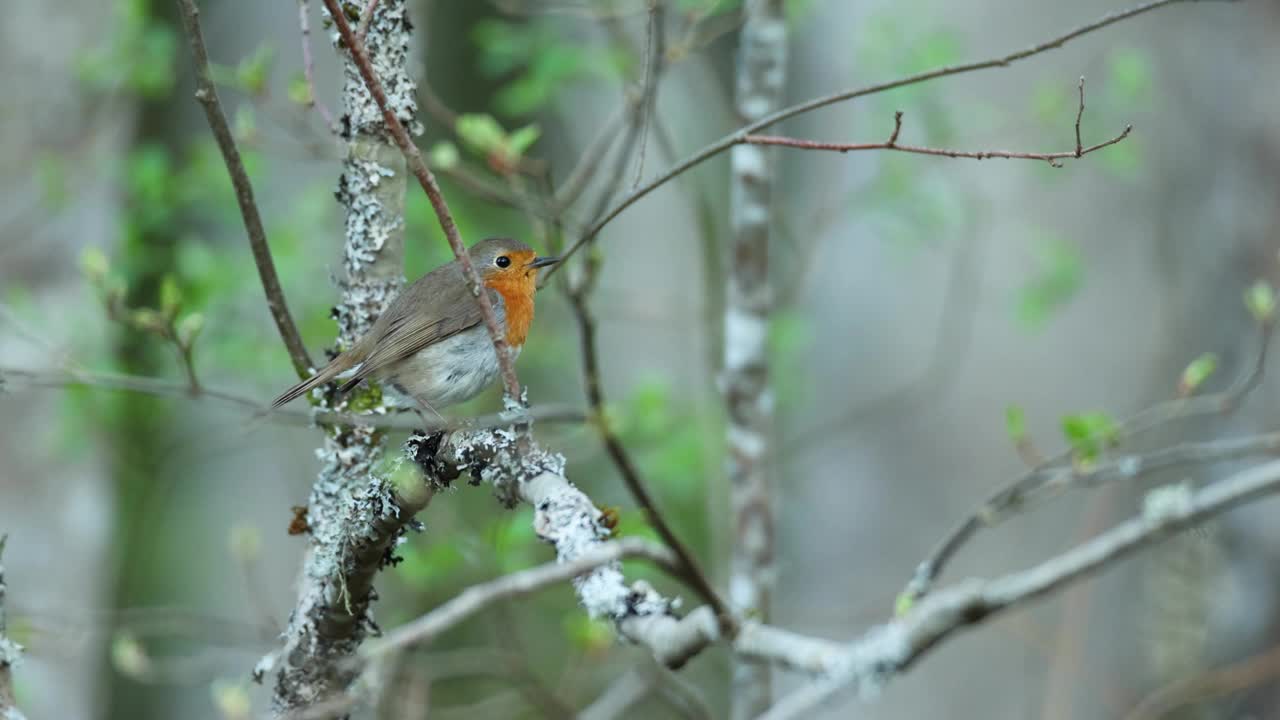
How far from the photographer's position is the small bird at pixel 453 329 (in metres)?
3.36

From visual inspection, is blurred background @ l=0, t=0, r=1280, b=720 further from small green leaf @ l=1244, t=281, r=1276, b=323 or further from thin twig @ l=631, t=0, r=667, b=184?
small green leaf @ l=1244, t=281, r=1276, b=323

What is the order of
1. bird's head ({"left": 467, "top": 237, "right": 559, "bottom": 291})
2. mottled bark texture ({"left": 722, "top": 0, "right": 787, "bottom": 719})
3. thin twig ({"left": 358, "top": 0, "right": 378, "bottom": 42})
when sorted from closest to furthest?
thin twig ({"left": 358, "top": 0, "right": 378, "bottom": 42}), bird's head ({"left": 467, "top": 237, "right": 559, "bottom": 291}), mottled bark texture ({"left": 722, "top": 0, "right": 787, "bottom": 719})

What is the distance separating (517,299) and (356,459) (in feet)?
4.98

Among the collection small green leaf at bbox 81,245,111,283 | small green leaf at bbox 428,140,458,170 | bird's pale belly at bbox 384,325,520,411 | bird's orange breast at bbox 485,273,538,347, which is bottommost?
bird's pale belly at bbox 384,325,520,411

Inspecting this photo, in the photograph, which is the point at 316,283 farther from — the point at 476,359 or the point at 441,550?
the point at 476,359

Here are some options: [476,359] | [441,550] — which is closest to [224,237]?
[441,550]

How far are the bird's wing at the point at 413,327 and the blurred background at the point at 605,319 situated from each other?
343 mm

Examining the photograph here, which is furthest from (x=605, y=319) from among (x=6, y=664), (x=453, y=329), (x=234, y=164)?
(x=6, y=664)

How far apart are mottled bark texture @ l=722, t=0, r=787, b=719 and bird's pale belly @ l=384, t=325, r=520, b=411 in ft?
3.06

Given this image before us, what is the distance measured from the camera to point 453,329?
3754mm

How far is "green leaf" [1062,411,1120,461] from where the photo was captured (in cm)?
303

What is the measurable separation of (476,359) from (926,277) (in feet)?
24.8

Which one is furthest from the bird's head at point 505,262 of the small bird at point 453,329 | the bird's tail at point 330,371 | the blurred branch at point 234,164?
the blurred branch at point 234,164

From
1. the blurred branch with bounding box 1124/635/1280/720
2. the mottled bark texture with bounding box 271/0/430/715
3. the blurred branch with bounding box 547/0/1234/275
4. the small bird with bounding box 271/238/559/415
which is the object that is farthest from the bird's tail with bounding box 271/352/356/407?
the blurred branch with bounding box 1124/635/1280/720
